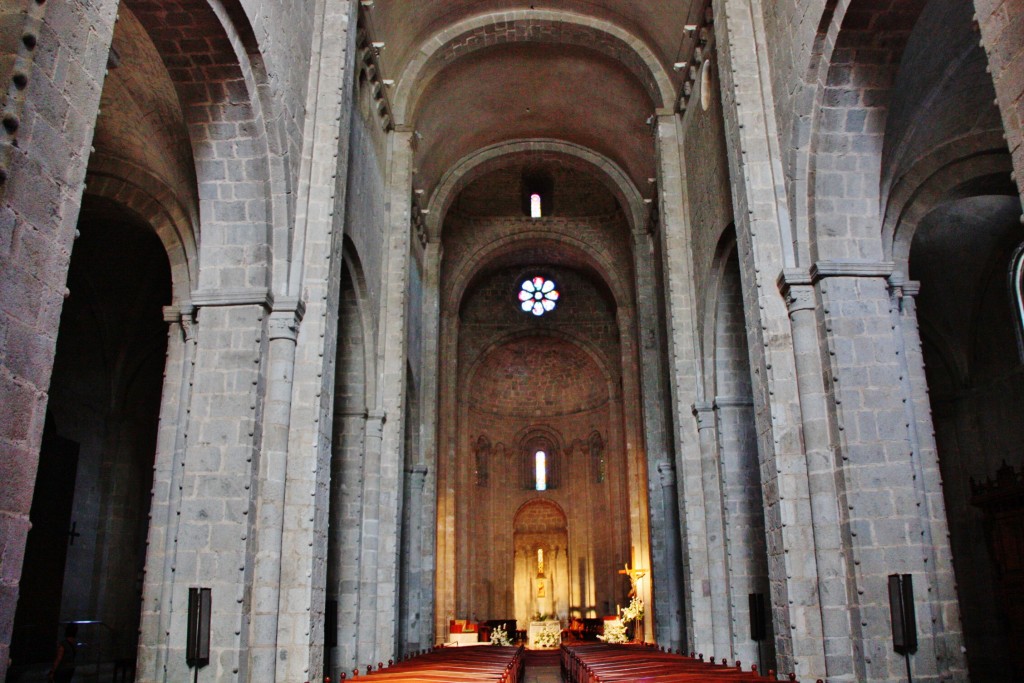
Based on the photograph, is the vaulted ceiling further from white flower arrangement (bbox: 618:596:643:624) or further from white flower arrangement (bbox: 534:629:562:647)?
white flower arrangement (bbox: 534:629:562:647)

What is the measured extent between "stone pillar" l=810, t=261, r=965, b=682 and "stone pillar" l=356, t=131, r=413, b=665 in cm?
848

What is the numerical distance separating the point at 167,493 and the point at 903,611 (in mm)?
8586

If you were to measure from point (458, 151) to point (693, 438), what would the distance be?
35.2 ft

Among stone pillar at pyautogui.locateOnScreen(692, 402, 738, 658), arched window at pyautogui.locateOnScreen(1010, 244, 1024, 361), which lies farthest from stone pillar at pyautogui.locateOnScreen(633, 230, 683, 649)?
arched window at pyautogui.locateOnScreen(1010, 244, 1024, 361)

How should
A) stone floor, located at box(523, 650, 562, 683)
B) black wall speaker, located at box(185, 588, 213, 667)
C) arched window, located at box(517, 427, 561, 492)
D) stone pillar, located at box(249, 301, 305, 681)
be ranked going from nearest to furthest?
black wall speaker, located at box(185, 588, 213, 667), stone pillar, located at box(249, 301, 305, 681), stone floor, located at box(523, 650, 562, 683), arched window, located at box(517, 427, 561, 492)

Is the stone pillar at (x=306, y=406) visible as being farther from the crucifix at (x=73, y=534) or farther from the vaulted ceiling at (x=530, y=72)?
the crucifix at (x=73, y=534)

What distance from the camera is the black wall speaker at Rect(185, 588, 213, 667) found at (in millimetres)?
8125

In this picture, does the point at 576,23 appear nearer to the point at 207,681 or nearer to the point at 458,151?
the point at 458,151

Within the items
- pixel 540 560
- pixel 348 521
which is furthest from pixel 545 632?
pixel 348 521

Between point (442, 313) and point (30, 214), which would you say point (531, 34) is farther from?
point (30, 214)

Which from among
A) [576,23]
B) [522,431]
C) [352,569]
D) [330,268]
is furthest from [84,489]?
[522,431]

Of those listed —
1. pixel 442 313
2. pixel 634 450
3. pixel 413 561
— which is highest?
pixel 442 313

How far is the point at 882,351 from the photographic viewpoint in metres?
9.11

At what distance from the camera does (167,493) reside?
35.7 feet
